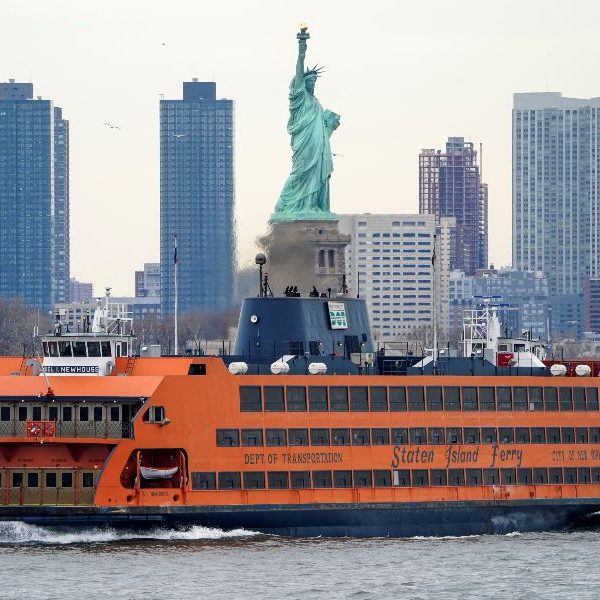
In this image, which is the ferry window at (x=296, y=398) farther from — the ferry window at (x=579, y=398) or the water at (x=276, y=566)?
the ferry window at (x=579, y=398)

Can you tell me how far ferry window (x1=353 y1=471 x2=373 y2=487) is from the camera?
206ft

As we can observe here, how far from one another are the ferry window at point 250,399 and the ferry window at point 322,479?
2.55 metres

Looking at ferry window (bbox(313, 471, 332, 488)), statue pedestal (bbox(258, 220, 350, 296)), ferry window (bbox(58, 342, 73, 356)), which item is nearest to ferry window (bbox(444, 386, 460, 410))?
ferry window (bbox(313, 471, 332, 488))

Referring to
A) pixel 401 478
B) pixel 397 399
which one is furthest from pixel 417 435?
pixel 401 478

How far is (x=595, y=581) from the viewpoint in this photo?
185ft

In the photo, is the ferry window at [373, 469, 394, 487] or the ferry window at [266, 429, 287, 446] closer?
the ferry window at [266, 429, 287, 446]

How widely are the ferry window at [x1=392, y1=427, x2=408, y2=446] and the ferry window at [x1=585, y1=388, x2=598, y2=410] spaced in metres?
6.66

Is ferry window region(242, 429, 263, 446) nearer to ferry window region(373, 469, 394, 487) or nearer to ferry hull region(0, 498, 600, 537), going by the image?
ferry hull region(0, 498, 600, 537)

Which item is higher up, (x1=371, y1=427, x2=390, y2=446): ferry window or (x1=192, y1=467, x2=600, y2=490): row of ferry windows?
(x1=371, y1=427, x2=390, y2=446): ferry window

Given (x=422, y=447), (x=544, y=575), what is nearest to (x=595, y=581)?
(x=544, y=575)

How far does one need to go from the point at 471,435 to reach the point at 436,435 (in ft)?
4.03

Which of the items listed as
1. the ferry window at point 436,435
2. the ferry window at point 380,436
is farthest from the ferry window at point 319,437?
the ferry window at point 436,435

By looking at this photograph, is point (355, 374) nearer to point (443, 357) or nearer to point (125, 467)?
point (443, 357)

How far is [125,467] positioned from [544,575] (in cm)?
1146
